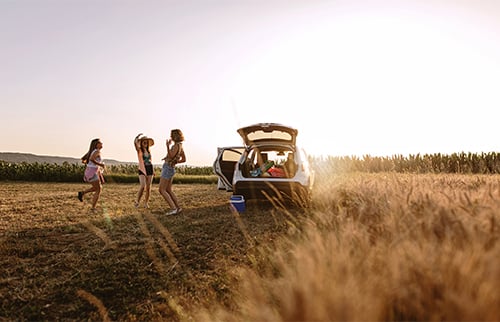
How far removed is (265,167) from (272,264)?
6426 millimetres

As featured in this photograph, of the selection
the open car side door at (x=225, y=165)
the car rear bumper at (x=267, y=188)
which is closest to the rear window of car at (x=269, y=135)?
the open car side door at (x=225, y=165)

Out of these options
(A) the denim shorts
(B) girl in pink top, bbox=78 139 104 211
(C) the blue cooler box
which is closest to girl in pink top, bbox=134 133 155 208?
(B) girl in pink top, bbox=78 139 104 211

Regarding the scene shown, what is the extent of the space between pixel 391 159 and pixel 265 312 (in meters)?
21.1

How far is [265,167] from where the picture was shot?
34.0ft

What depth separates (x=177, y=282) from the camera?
379 cm

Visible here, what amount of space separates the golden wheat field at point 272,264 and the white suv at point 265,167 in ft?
3.39

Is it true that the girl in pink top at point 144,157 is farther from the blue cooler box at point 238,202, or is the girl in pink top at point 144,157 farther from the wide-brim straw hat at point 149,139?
the blue cooler box at point 238,202

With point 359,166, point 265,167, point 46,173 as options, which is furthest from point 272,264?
point 46,173

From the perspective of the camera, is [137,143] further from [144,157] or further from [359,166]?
[359,166]

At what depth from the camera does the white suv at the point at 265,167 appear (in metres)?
8.68

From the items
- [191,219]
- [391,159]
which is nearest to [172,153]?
[191,219]

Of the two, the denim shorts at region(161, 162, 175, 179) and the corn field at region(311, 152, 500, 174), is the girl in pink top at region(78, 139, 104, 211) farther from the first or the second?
the corn field at region(311, 152, 500, 174)

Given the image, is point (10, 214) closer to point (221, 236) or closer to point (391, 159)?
point (221, 236)

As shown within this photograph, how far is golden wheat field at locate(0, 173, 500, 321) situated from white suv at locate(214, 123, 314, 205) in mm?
1033
